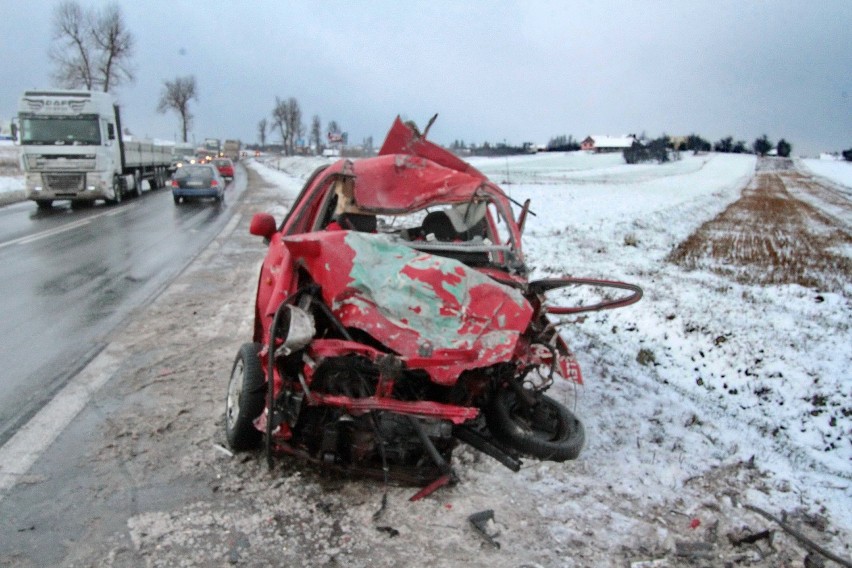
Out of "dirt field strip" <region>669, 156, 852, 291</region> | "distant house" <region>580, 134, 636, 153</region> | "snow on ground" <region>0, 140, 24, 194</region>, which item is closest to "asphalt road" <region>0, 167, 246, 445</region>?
"dirt field strip" <region>669, 156, 852, 291</region>

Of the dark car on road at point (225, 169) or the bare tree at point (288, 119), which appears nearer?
the dark car on road at point (225, 169)

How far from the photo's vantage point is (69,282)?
28.4 feet

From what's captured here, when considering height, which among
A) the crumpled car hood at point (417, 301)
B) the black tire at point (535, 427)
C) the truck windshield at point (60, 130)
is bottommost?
the black tire at point (535, 427)

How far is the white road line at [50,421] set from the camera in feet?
11.6

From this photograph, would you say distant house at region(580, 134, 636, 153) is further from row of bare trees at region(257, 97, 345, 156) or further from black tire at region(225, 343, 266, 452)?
black tire at region(225, 343, 266, 452)

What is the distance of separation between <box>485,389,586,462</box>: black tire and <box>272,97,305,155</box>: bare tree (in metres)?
99.2

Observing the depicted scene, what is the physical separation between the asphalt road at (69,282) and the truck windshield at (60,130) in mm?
2520

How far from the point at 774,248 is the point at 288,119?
3651 inches

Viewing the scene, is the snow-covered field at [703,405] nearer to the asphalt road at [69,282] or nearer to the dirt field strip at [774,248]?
the dirt field strip at [774,248]

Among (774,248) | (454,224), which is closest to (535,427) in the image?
(454,224)

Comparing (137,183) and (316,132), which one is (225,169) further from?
(316,132)

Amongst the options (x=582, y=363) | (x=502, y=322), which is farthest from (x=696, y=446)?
(x=502, y=322)

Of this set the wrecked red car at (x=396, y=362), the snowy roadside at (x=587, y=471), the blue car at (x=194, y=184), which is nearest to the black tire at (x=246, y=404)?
the wrecked red car at (x=396, y=362)

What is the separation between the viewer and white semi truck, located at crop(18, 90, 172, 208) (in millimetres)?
18906
